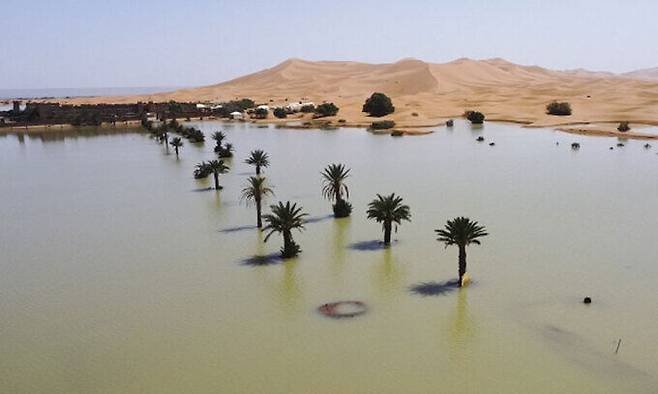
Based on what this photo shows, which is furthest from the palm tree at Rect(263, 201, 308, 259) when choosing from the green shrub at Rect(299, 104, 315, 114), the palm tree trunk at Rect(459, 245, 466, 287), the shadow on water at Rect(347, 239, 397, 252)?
the green shrub at Rect(299, 104, 315, 114)

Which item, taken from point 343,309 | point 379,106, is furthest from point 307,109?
point 343,309

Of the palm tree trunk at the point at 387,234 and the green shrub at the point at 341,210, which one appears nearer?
the palm tree trunk at the point at 387,234

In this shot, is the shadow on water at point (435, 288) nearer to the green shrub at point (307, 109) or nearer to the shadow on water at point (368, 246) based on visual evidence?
the shadow on water at point (368, 246)

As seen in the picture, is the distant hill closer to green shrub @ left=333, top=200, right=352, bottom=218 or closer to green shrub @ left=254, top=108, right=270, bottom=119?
green shrub @ left=254, top=108, right=270, bottom=119

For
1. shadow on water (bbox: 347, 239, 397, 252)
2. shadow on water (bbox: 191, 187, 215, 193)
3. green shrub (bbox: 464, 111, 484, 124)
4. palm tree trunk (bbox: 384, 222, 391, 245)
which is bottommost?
shadow on water (bbox: 347, 239, 397, 252)

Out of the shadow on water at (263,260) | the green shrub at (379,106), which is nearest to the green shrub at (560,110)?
the green shrub at (379,106)

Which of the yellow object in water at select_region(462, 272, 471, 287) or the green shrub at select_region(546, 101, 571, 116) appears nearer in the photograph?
the yellow object in water at select_region(462, 272, 471, 287)

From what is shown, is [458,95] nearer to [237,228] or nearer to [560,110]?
[560,110]
